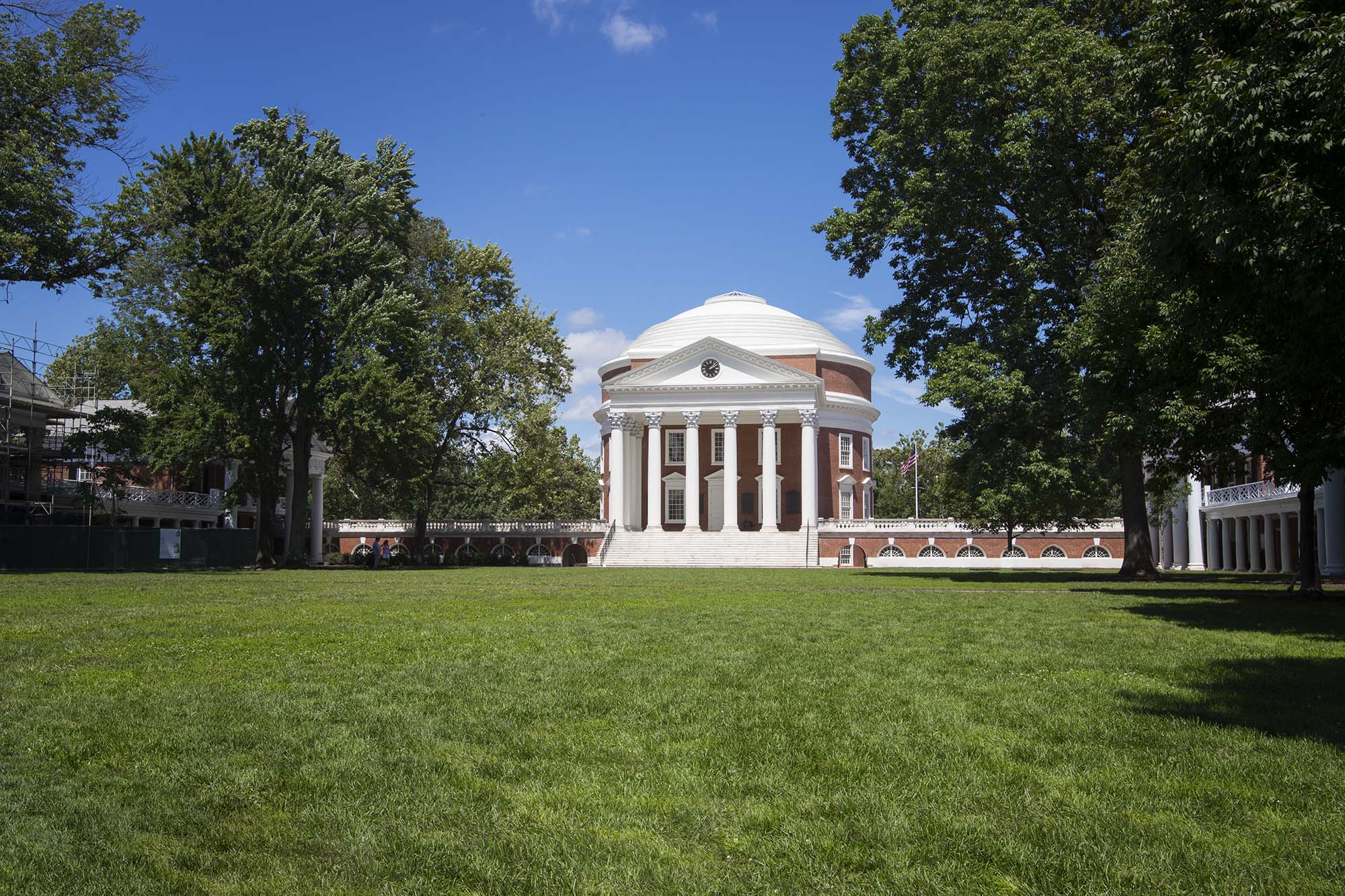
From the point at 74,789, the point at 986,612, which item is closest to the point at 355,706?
the point at 74,789

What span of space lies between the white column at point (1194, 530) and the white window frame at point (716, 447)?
29479mm

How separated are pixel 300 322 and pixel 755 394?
94.2ft

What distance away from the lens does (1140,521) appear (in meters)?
33.4

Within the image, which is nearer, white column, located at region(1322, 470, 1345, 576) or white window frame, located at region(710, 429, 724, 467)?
white column, located at region(1322, 470, 1345, 576)

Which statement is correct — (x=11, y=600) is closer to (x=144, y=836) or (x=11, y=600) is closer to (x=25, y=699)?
(x=25, y=699)

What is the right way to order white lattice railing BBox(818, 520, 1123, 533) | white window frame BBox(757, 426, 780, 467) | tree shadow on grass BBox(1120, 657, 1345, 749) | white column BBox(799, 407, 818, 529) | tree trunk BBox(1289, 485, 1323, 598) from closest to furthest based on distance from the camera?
tree shadow on grass BBox(1120, 657, 1345, 749)
tree trunk BBox(1289, 485, 1323, 598)
white lattice railing BBox(818, 520, 1123, 533)
white column BBox(799, 407, 818, 529)
white window frame BBox(757, 426, 780, 467)

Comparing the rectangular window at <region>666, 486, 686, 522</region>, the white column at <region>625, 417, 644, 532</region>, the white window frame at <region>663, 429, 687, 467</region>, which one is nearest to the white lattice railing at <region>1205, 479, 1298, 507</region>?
the white column at <region>625, 417, 644, 532</region>

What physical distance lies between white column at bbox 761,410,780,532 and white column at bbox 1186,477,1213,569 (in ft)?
70.3

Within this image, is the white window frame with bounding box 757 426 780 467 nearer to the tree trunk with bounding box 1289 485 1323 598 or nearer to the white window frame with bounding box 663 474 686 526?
the white window frame with bounding box 663 474 686 526

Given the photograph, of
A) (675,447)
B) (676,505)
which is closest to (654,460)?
(675,447)

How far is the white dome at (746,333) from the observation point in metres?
73.7

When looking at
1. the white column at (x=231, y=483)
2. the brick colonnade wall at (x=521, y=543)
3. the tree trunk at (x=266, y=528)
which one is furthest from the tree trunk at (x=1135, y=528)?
the white column at (x=231, y=483)

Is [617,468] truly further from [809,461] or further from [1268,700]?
[1268,700]

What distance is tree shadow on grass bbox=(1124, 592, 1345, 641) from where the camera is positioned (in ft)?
49.1
